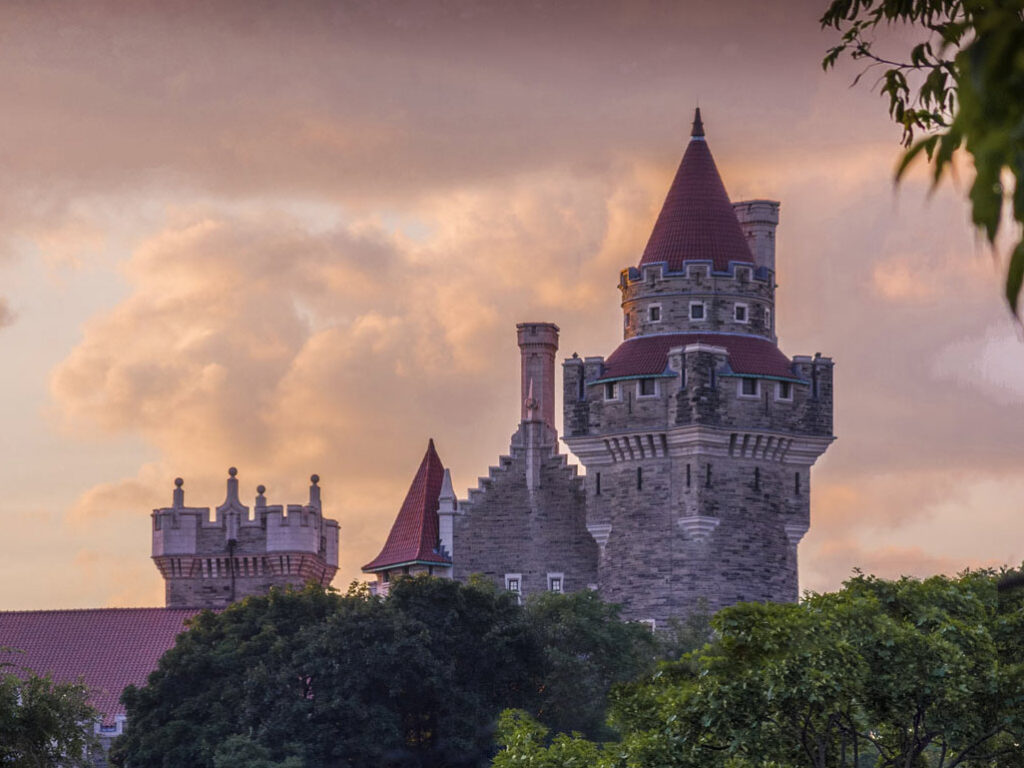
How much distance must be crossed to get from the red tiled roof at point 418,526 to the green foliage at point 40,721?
43.9m

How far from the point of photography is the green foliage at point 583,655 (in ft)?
253

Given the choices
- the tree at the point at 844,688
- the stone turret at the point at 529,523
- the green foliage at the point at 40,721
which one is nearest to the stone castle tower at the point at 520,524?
the stone turret at the point at 529,523

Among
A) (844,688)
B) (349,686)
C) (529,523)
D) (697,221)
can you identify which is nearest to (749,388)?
(697,221)

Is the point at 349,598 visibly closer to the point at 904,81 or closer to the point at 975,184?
the point at 904,81

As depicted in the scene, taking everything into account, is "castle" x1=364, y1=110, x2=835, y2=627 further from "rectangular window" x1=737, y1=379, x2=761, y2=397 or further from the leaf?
the leaf

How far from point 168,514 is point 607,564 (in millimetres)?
25605

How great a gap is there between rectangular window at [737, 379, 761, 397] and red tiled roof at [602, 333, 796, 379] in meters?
0.60

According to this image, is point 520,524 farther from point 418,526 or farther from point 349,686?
point 349,686

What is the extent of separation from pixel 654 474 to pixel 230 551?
82.0 ft

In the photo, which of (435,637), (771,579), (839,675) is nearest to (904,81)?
(839,675)

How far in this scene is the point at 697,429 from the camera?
8994 centimetres

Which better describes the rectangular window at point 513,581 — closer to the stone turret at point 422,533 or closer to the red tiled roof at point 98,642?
the stone turret at point 422,533

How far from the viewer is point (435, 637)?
3004 inches

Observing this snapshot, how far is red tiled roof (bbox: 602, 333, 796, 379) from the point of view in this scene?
91688 mm
